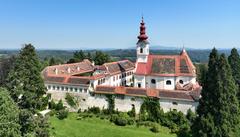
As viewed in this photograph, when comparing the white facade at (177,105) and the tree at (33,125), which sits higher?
the tree at (33,125)

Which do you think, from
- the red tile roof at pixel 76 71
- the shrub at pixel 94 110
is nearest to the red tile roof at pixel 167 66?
the red tile roof at pixel 76 71

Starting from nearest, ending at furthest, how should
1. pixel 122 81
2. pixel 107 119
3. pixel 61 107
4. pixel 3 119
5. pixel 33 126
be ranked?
pixel 3 119, pixel 33 126, pixel 107 119, pixel 61 107, pixel 122 81

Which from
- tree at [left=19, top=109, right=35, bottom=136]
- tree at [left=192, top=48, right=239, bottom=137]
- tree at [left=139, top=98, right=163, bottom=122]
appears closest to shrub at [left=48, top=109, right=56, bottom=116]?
tree at [left=139, top=98, right=163, bottom=122]

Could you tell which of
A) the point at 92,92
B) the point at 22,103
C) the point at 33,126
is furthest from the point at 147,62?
the point at 33,126

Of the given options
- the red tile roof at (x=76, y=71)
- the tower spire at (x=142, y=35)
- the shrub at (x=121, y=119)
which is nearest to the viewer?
the shrub at (x=121, y=119)

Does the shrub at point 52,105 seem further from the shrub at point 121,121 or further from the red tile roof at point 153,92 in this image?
the shrub at point 121,121

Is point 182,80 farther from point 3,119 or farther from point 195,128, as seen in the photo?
point 3,119
